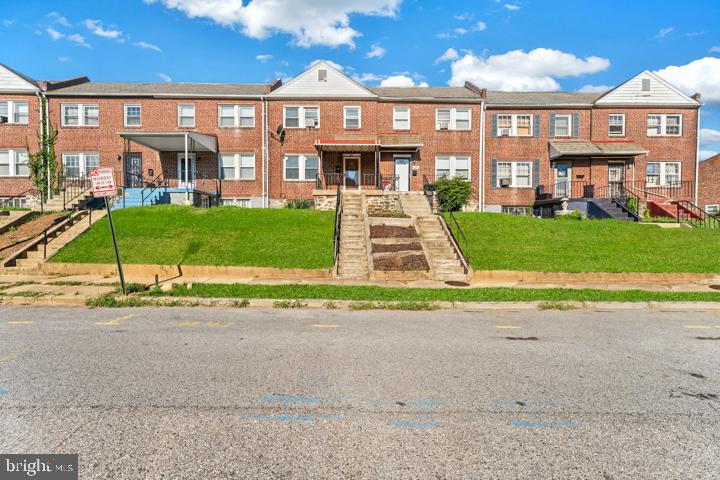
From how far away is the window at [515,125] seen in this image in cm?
2797

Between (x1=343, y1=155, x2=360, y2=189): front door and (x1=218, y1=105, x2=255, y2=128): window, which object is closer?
(x1=218, y1=105, x2=255, y2=128): window

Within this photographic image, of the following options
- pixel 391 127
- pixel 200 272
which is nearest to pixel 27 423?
pixel 200 272

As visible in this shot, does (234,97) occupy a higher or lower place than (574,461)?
higher

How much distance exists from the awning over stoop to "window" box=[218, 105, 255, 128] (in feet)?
67.3

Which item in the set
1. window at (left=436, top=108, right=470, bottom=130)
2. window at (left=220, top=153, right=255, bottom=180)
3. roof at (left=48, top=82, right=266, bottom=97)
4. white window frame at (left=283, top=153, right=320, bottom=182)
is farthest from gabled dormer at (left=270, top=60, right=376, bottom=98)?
window at (left=220, top=153, right=255, bottom=180)

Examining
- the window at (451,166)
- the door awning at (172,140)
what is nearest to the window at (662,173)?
the window at (451,166)

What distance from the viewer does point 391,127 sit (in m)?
27.4

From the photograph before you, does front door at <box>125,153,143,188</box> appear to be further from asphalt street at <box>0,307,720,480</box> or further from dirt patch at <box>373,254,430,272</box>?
asphalt street at <box>0,307,720,480</box>

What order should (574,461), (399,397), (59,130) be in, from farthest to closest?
(59,130) → (399,397) → (574,461)

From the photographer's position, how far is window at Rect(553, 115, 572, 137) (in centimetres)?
2794

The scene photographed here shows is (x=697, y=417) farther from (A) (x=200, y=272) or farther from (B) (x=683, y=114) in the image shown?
(B) (x=683, y=114)

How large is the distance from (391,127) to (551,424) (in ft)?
83.7

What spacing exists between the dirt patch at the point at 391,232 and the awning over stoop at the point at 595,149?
50.4 ft

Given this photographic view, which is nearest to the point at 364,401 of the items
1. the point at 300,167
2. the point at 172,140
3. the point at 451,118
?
the point at 172,140
